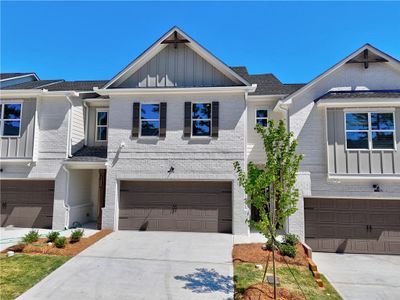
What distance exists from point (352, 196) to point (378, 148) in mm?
2220

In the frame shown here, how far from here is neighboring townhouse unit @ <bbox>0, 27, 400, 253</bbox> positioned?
11047 millimetres

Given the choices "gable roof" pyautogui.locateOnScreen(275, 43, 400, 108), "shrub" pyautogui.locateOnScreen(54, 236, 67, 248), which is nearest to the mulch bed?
"shrub" pyautogui.locateOnScreen(54, 236, 67, 248)

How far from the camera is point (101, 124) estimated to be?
48.2ft

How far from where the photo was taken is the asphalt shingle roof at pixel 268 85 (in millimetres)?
13734

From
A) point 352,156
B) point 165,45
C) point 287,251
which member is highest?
point 165,45

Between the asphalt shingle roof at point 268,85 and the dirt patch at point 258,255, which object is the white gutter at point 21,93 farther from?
the dirt patch at point 258,255

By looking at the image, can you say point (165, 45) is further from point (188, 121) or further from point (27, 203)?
point (27, 203)

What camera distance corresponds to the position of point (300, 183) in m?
11.4

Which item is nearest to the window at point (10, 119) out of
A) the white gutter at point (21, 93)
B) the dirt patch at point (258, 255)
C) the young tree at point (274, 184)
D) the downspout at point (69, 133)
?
the white gutter at point (21, 93)

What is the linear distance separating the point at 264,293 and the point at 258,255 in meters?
2.54

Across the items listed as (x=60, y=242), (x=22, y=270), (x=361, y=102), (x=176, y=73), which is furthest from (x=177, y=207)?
(x=361, y=102)

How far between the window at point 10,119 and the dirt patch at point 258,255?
460 inches

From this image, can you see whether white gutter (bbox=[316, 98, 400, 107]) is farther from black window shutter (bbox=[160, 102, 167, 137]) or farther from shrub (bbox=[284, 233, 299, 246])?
black window shutter (bbox=[160, 102, 167, 137])

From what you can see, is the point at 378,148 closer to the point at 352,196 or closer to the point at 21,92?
the point at 352,196
